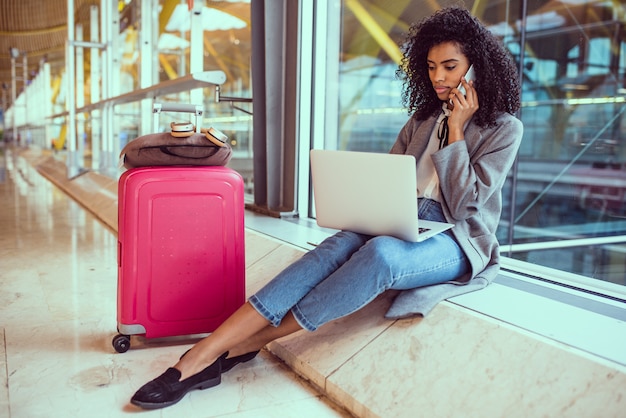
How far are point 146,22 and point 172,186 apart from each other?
4996 millimetres

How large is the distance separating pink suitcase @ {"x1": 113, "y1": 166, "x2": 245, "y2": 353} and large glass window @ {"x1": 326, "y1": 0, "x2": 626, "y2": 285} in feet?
10.7

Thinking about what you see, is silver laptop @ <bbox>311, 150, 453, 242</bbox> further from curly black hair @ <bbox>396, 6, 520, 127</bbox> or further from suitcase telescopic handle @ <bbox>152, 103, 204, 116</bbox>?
suitcase telescopic handle @ <bbox>152, 103, 204, 116</bbox>

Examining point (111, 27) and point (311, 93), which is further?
point (111, 27)

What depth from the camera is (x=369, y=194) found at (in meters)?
1.61

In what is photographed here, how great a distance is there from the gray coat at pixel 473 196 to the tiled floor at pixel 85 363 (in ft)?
1.35

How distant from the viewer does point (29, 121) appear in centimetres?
2562

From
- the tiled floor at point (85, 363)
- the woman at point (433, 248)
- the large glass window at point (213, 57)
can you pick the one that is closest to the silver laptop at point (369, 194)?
the woman at point (433, 248)

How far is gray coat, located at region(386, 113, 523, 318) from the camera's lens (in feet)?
5.40

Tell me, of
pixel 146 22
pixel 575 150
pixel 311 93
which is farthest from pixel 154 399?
pixel 575 150

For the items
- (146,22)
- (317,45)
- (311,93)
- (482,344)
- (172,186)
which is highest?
(146,22)

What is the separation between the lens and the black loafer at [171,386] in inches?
60.6

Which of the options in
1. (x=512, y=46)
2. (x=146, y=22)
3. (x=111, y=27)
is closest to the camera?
(x=146, y=22)

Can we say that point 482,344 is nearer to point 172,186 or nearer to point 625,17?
point 172,186

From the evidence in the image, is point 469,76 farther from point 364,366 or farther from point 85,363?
point 85,363
